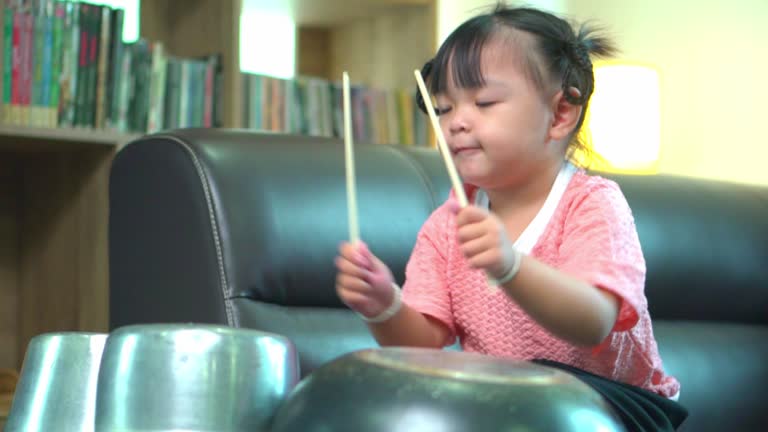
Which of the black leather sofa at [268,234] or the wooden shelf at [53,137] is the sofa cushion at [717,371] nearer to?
the black leather sofa at [268,234]

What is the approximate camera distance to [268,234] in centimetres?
131

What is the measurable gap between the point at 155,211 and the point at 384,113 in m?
1.51

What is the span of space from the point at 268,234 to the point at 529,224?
35cm

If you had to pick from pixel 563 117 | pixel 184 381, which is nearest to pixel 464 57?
pixel 563 117

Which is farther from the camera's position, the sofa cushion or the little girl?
the sofa cushion

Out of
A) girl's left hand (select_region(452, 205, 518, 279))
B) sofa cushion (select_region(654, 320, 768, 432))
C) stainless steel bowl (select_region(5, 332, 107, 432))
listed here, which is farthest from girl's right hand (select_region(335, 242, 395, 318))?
sofa cushion (select_region(654, 320, 768, 432))

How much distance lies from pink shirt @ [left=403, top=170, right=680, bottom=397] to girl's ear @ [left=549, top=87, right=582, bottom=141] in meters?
0.06

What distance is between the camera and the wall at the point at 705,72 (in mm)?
2576

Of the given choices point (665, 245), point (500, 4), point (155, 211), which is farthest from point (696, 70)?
point (155, 211)

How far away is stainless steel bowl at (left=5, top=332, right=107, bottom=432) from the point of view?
3.05ft

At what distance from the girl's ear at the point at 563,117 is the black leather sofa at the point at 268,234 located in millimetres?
348

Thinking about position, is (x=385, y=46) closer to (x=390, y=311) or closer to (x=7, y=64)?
(x=7, y=64)

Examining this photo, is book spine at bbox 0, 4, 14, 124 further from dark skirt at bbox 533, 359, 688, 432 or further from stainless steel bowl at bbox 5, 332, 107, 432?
dark skirt at bbox 533, 359, 688, 432

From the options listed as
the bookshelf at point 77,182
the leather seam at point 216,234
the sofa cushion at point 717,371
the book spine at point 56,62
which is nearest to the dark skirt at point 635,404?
the leather seam at point 216,234
